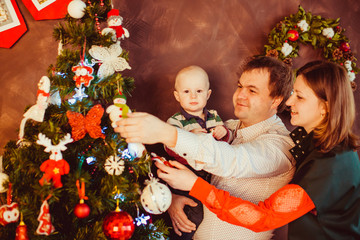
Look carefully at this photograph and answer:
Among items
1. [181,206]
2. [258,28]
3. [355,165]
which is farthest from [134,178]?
[258,28]

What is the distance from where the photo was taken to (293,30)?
2.37m

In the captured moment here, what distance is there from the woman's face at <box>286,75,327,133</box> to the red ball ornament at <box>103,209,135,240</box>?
1.08 meters

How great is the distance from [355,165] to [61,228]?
1.52m

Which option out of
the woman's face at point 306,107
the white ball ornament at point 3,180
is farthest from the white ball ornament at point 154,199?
the woman's face at point 306,107

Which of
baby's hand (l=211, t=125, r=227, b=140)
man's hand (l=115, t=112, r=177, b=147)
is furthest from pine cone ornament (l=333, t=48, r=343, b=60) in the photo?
man's hand (l=115, t=112, r=177, b=147)

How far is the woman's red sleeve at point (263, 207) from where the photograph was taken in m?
→ 1.37

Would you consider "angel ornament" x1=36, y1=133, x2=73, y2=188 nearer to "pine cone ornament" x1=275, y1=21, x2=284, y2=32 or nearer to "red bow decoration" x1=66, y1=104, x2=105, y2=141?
"red bow decoration" x1=66, y1=104, x2=105, y2=141

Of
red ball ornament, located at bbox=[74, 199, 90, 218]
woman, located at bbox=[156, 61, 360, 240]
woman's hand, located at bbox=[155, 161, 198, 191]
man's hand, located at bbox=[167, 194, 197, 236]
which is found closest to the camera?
red ball ornament, located at bbox=[74, 199, 90, 218]

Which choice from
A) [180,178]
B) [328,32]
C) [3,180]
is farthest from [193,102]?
[328,32]

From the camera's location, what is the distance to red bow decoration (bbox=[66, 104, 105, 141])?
1.24 m

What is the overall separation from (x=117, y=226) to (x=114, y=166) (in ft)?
0.82

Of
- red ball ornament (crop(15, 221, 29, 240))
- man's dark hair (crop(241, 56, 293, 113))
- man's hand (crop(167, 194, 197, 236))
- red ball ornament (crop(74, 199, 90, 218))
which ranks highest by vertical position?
man's dark hair (crop(241, 56, 293, 113))

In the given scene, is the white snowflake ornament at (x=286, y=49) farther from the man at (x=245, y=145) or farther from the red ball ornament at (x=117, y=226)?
the red ball ornament at (x=117, y=226)

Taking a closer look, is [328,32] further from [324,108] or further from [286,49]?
[324,108]
